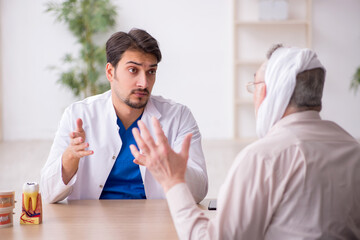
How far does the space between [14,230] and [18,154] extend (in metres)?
4.94

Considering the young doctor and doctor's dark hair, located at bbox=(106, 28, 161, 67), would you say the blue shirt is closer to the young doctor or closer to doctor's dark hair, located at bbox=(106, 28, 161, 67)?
the young doctor

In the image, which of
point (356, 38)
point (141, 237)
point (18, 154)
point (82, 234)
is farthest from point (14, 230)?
point (356, 38)

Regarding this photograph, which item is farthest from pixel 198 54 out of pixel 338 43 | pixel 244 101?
pixel 338 43

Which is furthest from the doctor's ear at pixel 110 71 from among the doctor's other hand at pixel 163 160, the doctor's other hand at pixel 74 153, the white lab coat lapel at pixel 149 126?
the doctor's other hand at pixel 163 160

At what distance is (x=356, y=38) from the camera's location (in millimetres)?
7445

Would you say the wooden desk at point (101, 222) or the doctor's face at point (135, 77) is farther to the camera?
the doctor's face at point (135, 77)

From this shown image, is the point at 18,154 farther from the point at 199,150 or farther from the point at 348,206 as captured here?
the point at 348,206

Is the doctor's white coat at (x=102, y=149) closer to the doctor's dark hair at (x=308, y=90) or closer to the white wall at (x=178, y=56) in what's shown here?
the doctor's dark hair at (x=308, y=90)

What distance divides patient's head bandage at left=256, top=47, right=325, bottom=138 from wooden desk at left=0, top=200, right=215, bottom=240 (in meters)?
0.50

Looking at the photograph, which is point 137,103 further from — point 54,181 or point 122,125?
point 54,181

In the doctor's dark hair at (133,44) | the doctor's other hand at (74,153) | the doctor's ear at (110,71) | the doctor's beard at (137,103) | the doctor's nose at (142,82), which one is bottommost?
the doctor's other hand at (74,153)

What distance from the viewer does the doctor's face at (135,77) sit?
2.38 meters

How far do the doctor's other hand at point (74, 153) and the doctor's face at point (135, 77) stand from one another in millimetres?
452

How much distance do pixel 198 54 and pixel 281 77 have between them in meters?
6.23
